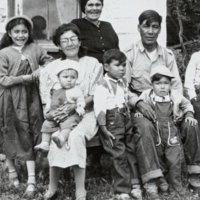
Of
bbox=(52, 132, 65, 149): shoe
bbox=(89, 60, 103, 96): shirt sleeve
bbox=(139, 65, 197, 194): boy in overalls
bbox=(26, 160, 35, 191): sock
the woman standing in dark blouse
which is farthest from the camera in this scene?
the woman standing in dark blouse

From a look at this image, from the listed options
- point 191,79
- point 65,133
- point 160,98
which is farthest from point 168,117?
point 65,133

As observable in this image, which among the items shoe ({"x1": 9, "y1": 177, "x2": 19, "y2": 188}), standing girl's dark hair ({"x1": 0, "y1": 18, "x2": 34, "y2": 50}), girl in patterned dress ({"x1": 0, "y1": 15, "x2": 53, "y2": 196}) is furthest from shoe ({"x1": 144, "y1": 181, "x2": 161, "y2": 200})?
standing girl's dark hair ({"x1": 0, "y1": 18, "x2": 34, "y2": 50})

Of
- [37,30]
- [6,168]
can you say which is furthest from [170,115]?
[37,30]

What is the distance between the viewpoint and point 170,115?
4691 mm

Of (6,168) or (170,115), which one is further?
(6,168)

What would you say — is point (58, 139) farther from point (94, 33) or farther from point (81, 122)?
point (94, 33)

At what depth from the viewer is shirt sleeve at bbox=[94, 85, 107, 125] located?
4.48 meters

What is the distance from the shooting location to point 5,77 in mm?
4742

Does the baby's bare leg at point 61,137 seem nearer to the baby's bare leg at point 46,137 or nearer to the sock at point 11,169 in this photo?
the baby's bare leg at point 46,137

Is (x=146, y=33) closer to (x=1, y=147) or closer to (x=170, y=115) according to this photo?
(x=170, y=115)

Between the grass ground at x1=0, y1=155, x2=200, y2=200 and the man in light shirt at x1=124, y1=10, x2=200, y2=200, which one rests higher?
the man in light shirt at x1=124, y1=10, x2=200, y2=200

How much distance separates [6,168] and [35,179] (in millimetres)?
454

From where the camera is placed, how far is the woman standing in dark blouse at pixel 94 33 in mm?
5184

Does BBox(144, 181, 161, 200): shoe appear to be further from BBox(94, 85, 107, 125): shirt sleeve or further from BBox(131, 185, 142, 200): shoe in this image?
BBox(94, 85, 107, 125): shirt sleeve
